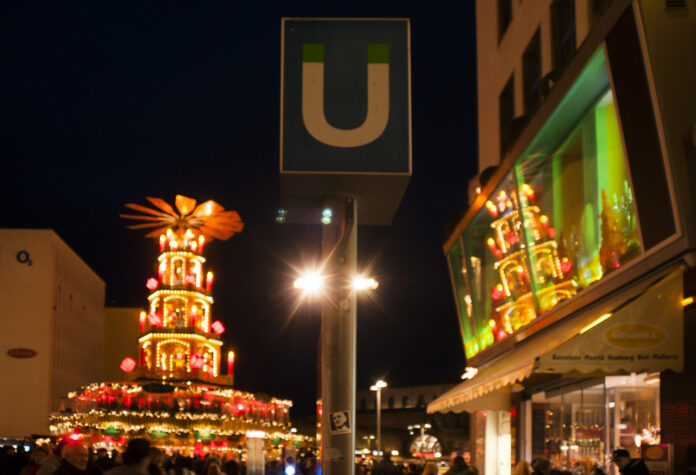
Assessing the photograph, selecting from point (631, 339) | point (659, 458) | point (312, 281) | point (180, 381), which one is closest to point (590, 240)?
point (631, 339)

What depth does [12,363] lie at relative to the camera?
61.5 meters

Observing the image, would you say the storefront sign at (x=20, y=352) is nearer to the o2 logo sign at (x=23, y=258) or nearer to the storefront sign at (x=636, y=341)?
the o2 logo sign at (x=23, y=258)

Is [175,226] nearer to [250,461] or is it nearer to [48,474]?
[250,461]

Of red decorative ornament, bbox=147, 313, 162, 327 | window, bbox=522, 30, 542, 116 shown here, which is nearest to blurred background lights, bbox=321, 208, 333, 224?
window, bbox=522, 30, 542, 116

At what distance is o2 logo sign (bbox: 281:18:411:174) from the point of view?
320 inches

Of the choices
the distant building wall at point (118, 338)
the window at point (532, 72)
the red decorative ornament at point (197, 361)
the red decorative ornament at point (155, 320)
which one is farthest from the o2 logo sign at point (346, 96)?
the distant building wall at point (118, 338)

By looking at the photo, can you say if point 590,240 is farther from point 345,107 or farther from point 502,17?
point 502,17

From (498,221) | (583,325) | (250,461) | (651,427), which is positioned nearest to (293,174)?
(583,325)

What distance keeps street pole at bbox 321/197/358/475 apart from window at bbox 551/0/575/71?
9.65m

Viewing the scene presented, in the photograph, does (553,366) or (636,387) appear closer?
(553,366)

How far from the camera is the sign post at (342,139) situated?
8.13 m

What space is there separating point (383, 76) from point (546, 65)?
1103cm

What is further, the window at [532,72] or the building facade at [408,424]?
the building facade at [408,424]

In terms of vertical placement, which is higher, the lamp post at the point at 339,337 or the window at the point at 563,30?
the window at the point at 563,30
